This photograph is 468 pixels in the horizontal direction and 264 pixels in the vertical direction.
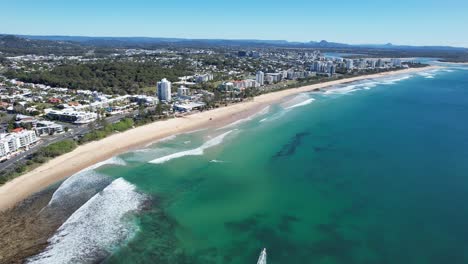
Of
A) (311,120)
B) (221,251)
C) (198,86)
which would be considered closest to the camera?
(221,251)

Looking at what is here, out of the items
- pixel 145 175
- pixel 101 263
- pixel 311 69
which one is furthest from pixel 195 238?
pixel 311 69

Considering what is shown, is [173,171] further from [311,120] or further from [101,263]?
[311,120]

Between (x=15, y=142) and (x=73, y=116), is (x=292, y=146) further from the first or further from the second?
(x=73, y=116)

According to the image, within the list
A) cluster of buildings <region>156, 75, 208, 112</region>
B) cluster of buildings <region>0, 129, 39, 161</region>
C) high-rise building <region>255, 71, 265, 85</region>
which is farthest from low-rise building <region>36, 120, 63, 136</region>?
high-rise building <region>255, 71, 265, 85</region>

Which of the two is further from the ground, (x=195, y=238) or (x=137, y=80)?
(x=137, y=80)

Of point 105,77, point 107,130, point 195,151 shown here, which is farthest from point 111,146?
point 105,77

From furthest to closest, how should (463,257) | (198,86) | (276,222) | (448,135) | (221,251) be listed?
(198,86), (448,135), (276,222), (221,251), (463,257)
